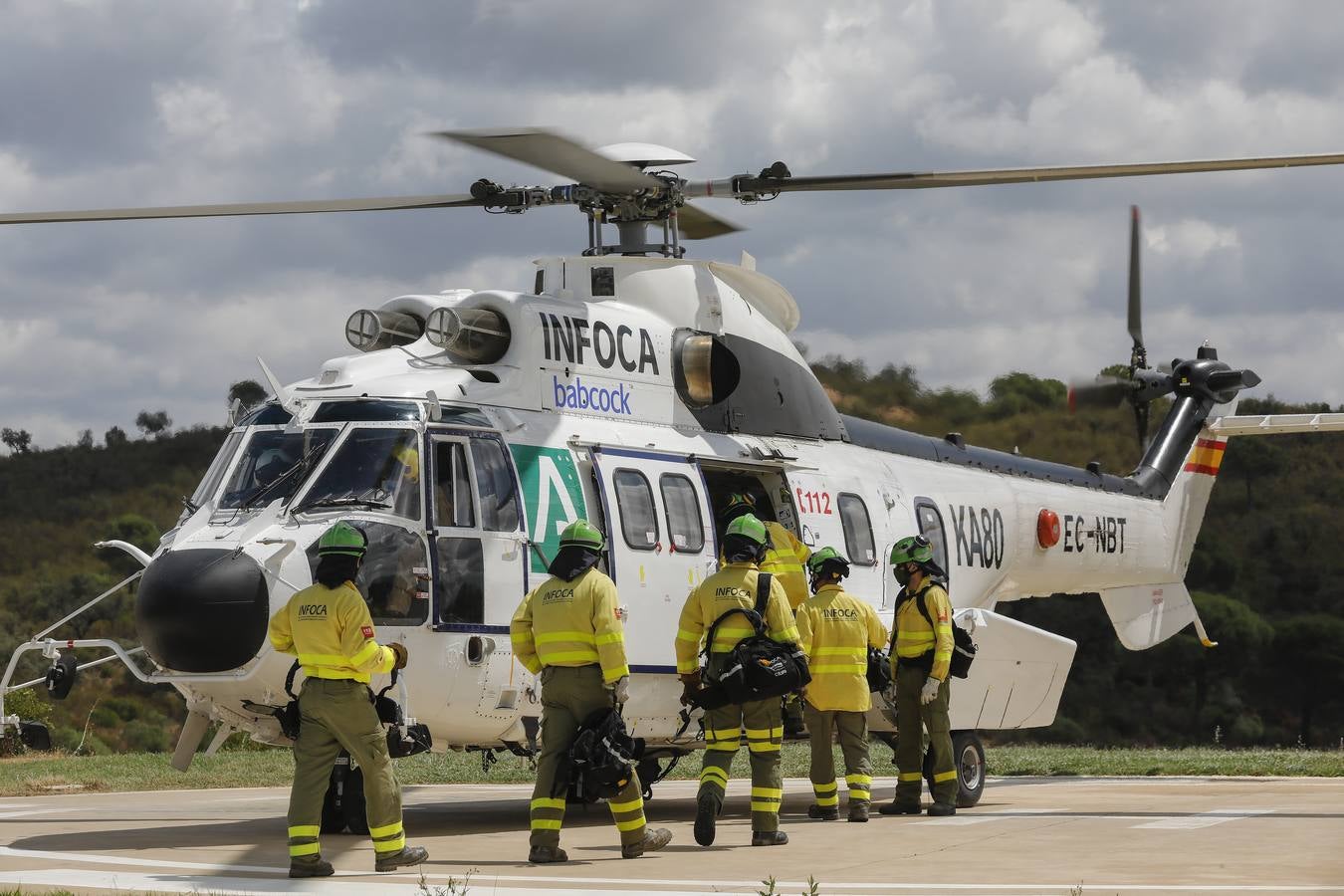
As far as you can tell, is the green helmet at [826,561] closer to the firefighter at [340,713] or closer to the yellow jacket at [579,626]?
the yellow jacket at [579,626]

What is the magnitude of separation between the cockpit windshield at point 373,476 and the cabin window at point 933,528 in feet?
17.9

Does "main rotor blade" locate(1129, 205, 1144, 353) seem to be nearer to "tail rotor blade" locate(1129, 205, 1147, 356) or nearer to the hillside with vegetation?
"tail rotor blade" locate(1129, 205, 1147, 356)

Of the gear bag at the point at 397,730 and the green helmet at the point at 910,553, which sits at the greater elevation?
the green helmet at the point at 910,553

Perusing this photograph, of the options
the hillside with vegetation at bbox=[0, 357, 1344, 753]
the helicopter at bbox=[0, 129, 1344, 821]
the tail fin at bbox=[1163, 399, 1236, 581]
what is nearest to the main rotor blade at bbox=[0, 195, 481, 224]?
the helicopter at bbox=[0, 129, 1344, 821]

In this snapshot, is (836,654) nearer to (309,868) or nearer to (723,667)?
(723,667)

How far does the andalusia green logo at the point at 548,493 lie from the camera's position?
11.9 meters

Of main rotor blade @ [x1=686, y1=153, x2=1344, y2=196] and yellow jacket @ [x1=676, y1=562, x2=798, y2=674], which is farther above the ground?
→ main rotor blade @ [x1=686, y1=153, x2=1344, y2=196]

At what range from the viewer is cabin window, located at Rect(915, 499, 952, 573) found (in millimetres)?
15352

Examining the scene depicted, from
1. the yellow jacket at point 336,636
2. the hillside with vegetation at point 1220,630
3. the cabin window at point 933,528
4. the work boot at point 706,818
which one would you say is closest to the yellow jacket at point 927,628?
the cabin window at point 933,528

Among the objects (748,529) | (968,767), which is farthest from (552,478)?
(968,767)

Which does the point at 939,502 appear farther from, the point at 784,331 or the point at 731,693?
the point at 731,693

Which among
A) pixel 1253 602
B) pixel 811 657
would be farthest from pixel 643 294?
pixel 1253 602

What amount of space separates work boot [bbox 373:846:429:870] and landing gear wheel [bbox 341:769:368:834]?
1590mm

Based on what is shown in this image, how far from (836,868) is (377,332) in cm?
531
